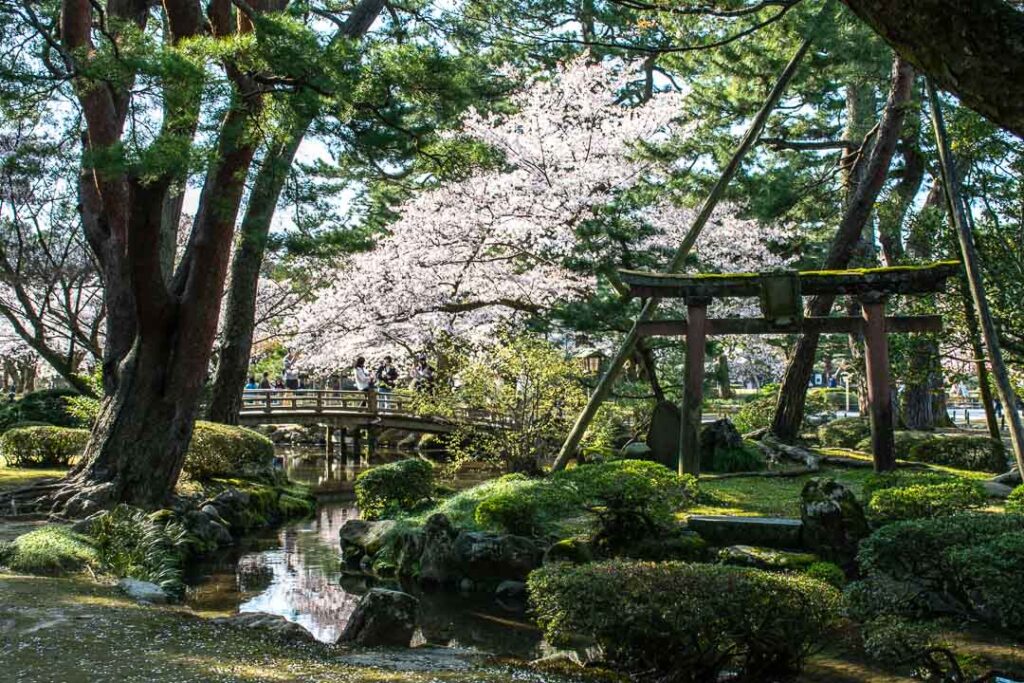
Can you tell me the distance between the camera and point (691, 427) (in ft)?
37.7

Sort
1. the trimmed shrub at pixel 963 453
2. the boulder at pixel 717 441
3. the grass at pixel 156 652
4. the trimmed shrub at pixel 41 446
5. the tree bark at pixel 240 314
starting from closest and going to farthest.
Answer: the grass at pixel 156 652 → the trimmed shrub at pixel 963 453 → the boulder at pixel 717 441 → the tree bark at pixel 240 314 → the trimmed shrub at pixel 41 446

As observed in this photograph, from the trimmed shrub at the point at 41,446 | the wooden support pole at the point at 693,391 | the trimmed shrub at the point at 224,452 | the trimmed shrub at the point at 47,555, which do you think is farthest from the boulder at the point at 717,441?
the trimmed shrub at the point at 41,446

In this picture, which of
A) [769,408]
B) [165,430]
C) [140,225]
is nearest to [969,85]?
[140,225]

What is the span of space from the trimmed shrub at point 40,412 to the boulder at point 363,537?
32.0ft

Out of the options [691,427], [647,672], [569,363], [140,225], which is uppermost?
[140,225]

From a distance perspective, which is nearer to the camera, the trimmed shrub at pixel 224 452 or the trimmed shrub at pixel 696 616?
the trimmed shrub at pixel 696 616

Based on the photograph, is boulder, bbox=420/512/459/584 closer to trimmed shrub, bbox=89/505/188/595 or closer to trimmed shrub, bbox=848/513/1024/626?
trimmed shrub, bbox=89/505/188/595

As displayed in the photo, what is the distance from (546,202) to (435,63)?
27.5 feet

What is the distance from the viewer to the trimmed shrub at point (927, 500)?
7.96m

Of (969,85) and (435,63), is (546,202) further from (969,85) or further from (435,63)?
(969,85)

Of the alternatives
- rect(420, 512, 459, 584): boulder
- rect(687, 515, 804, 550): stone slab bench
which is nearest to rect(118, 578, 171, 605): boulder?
rect(420, 512, 459, 584): boulder

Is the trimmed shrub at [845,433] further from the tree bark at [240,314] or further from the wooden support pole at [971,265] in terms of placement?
the tree bark at [240,314]

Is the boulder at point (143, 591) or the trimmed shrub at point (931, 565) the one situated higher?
the trimmed shrub at point (931, 565)

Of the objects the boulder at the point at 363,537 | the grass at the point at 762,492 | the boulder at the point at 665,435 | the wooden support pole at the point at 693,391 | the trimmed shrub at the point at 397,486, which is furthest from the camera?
the boulder at the point at 665,435
